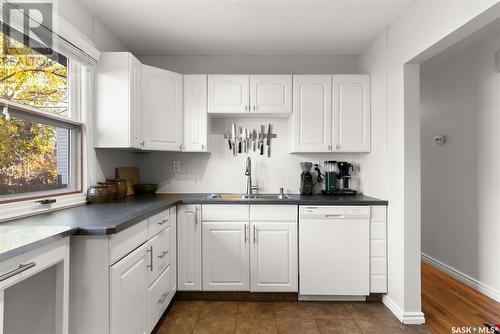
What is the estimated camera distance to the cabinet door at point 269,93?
282cm

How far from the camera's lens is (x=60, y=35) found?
6.00ft

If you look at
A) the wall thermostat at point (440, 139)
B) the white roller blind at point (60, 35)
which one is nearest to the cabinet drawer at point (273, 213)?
the white roller blind at point (60, 35)

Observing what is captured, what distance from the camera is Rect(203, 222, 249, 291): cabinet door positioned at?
253 centimetres

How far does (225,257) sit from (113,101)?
167 cm

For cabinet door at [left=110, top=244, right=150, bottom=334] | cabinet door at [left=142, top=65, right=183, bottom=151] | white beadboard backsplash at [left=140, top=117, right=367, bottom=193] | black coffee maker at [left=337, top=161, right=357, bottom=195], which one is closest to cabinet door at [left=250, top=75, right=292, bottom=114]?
white beadboard backsplash at [left=140, top=117, right=367, bottom=193]

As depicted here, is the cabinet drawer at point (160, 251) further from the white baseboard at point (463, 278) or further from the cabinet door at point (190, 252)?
the white baseboard at point (463, 278)

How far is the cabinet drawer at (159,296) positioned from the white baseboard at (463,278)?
2.96 meters

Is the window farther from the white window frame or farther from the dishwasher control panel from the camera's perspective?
the dishwasher control panel

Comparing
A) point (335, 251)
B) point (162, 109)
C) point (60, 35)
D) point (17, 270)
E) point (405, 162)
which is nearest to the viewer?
point (17, 270)

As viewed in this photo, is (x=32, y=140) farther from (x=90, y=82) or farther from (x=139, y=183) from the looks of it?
(x=139, y=183)

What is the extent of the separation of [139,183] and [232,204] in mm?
1185

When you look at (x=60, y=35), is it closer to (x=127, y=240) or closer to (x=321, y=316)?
(x=127, y=240)

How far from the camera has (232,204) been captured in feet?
8.34

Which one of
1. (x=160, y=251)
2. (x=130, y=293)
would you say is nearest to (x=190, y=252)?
(x=160, y=251)
